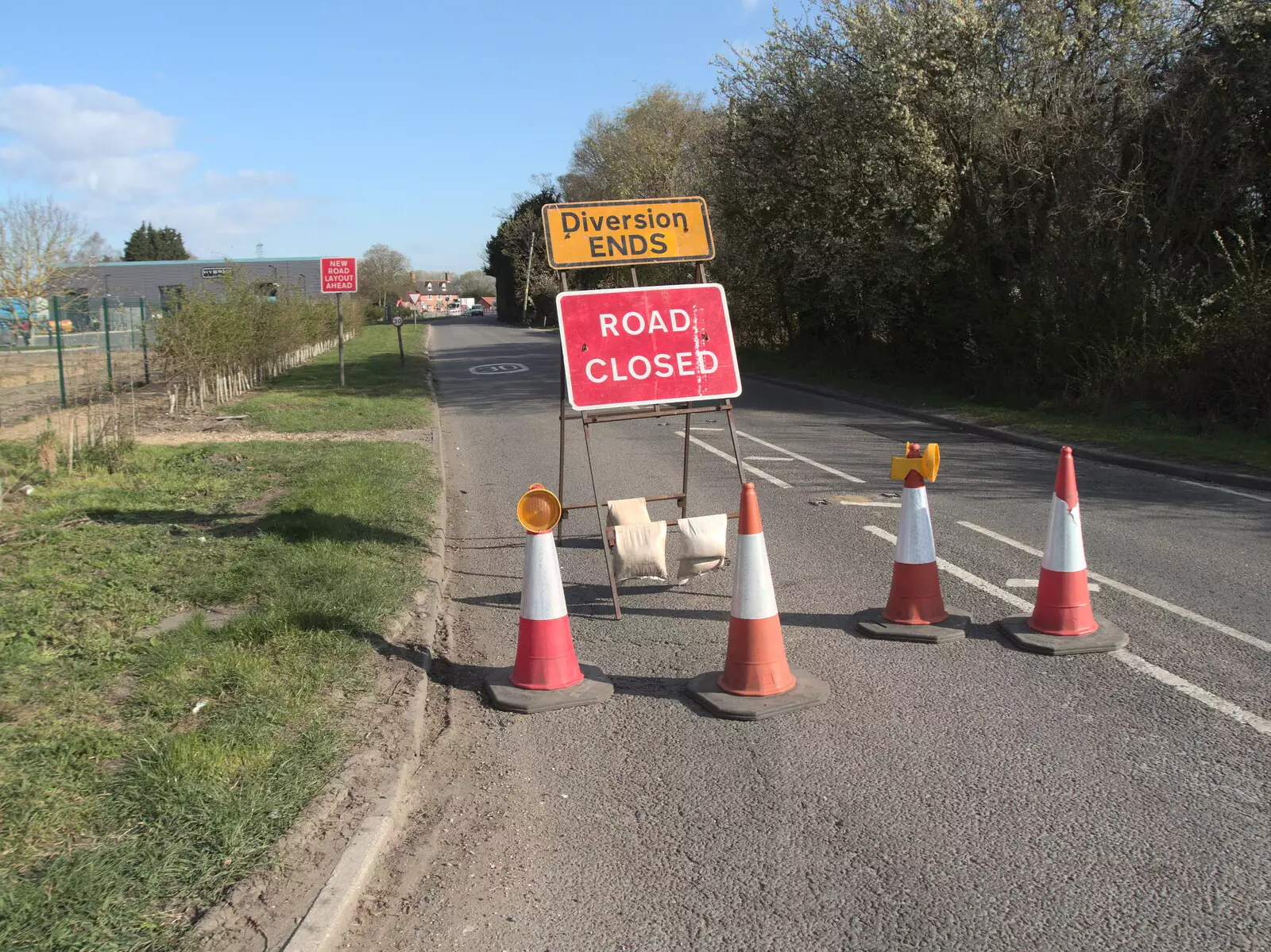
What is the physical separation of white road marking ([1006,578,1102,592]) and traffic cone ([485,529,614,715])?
3.16 meters

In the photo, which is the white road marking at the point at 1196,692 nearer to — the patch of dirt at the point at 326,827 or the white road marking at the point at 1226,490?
the patch of dirt at the point at 326,827

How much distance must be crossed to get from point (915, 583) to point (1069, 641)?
867 mm

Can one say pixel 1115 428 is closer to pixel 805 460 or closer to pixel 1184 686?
pixel 805 460

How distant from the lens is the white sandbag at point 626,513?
6.63 meters

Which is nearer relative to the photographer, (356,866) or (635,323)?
(356,866)

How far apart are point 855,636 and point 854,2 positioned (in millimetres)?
18846

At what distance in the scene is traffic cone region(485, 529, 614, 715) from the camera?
510 centimetres

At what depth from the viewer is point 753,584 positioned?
5.00 meters

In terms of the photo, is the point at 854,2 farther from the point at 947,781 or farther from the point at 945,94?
the point at 947,781

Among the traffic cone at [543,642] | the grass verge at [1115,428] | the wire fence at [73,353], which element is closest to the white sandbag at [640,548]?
the traffic cone at [543,642]

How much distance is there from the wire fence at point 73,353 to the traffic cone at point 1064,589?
684 inches

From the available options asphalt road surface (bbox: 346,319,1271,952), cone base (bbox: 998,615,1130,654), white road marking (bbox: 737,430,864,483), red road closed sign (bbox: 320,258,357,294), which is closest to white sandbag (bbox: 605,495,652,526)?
asphalt road surface (bbox: 346,319,1271,952)

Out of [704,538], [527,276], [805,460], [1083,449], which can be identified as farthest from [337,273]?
[527,276]

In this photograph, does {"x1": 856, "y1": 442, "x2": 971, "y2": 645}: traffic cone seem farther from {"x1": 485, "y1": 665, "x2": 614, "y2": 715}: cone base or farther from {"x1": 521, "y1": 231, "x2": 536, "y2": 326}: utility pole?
{"x1": 521, "y1": 231, "x2": 536, "y2": 326}: utility pole
